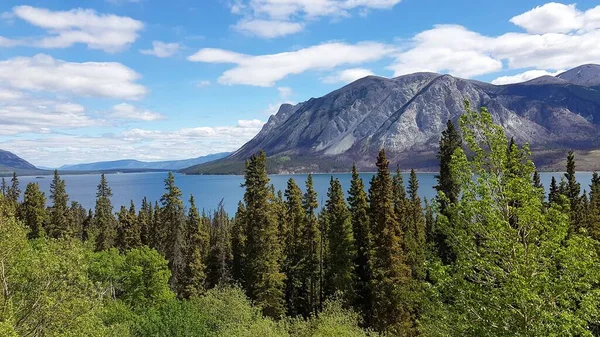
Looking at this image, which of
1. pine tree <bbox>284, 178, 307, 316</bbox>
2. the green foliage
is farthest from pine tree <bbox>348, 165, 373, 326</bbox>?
the green foliage

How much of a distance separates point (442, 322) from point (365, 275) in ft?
113

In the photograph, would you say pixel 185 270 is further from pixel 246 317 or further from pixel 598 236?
pixel 598 236

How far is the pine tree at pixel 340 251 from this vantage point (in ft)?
172

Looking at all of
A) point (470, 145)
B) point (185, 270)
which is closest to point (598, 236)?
point (470, 145)

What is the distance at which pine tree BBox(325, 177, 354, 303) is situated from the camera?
172 ft

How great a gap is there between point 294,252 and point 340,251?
11502 millimetres

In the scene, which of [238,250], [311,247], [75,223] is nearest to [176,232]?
[238,250]

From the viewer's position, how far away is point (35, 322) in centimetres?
2048

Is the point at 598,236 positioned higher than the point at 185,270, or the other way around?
the point at 598,236

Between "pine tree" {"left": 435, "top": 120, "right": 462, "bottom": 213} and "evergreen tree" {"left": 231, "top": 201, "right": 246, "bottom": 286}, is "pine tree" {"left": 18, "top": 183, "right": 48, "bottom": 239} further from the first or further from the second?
"pine tree" {"left": 435, "top": 120, "right": 462, "bottom": 213}

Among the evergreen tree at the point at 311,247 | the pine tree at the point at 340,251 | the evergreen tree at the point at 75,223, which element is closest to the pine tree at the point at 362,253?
the pine tree at the point at 340,251

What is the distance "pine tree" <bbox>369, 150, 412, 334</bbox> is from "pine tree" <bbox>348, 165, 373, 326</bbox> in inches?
64.6

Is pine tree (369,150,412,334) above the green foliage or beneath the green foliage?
beneath

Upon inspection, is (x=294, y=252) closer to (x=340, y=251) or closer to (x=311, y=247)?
(x=311, y=247)
